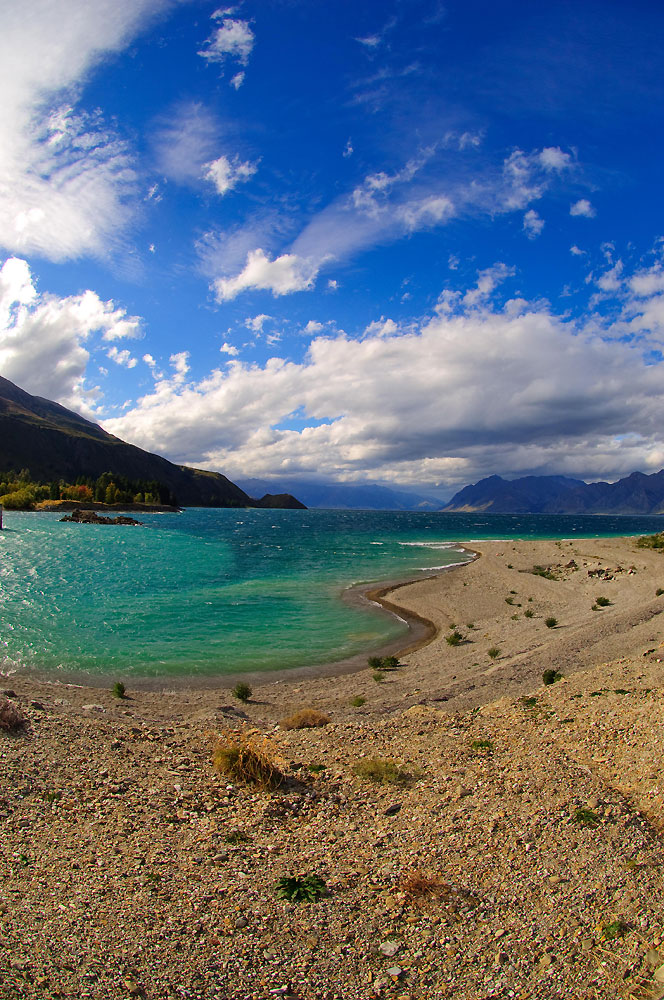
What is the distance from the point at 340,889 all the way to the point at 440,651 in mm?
22439

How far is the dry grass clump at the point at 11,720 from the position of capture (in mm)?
14281

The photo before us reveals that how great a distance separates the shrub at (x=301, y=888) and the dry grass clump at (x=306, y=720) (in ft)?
28.1

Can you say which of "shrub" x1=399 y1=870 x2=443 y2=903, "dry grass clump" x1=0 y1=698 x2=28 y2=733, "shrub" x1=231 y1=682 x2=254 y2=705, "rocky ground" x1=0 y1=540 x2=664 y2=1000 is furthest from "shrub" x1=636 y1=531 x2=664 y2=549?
"dry grass clump" x1=0 y1=698 x2=28 y2=733

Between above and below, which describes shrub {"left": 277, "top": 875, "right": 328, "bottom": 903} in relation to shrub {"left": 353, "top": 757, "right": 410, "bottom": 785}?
above

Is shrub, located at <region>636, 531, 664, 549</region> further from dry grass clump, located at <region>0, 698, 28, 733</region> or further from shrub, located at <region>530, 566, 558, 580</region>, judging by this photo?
dry grass clump, located at <region>0, 698, 28, 733</region>

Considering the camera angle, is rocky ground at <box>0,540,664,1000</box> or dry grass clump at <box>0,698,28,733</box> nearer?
rocky ground at <box>0,540,664,1000</box>

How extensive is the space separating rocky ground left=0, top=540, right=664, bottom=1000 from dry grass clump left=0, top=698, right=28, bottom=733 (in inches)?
20.4

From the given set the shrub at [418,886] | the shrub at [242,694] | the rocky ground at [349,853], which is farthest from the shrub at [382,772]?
the shrub at [242,694]

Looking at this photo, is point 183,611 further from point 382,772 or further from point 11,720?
point 382,772

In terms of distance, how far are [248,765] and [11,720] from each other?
24.2 feet

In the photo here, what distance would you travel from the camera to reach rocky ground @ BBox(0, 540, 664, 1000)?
22.5 ft

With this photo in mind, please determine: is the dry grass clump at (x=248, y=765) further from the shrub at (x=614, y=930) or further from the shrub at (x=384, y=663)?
the shrub at (x=384, y=663)

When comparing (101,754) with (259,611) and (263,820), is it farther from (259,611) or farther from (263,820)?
(259,611)

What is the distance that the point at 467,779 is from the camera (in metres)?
12.3
